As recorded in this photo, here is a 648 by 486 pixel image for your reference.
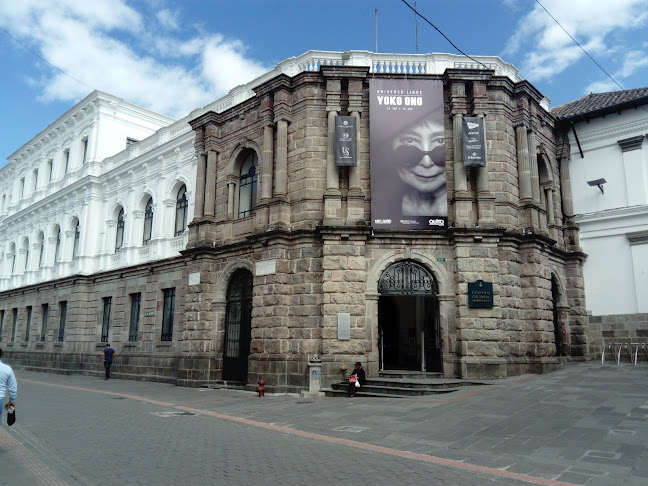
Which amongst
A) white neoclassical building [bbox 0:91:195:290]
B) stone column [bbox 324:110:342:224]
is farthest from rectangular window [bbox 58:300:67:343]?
stone column [bbox 324:110:342:224]

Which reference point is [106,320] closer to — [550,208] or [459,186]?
[459,186]

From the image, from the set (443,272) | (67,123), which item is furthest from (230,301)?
(67,123)

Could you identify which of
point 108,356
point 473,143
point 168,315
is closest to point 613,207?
point 473,143

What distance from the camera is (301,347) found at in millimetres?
16188

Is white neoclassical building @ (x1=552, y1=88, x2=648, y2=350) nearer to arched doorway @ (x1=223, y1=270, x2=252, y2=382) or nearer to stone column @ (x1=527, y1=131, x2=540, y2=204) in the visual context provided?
stone column @ (x1=527, y1=131, x2=540, y2=204)

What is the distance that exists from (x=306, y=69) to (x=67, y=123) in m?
21.0

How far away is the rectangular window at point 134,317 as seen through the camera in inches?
954

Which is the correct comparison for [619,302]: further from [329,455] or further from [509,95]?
[329,455]

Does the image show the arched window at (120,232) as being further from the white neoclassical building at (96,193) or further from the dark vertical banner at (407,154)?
the dark vertical banner at (407,154)

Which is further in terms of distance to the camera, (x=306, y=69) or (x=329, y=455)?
(x=306, y=69)

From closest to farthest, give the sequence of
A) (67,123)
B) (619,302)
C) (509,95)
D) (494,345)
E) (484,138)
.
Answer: (494,345) → (484,138) → (509,95) → (619,302) → (67,123)

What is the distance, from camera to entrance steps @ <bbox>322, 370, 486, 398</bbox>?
46.0ft

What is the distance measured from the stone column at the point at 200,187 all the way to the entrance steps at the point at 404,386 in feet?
30.4

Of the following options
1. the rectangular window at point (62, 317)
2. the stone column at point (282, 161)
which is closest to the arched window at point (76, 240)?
the rectangular window at point (62, 317)
